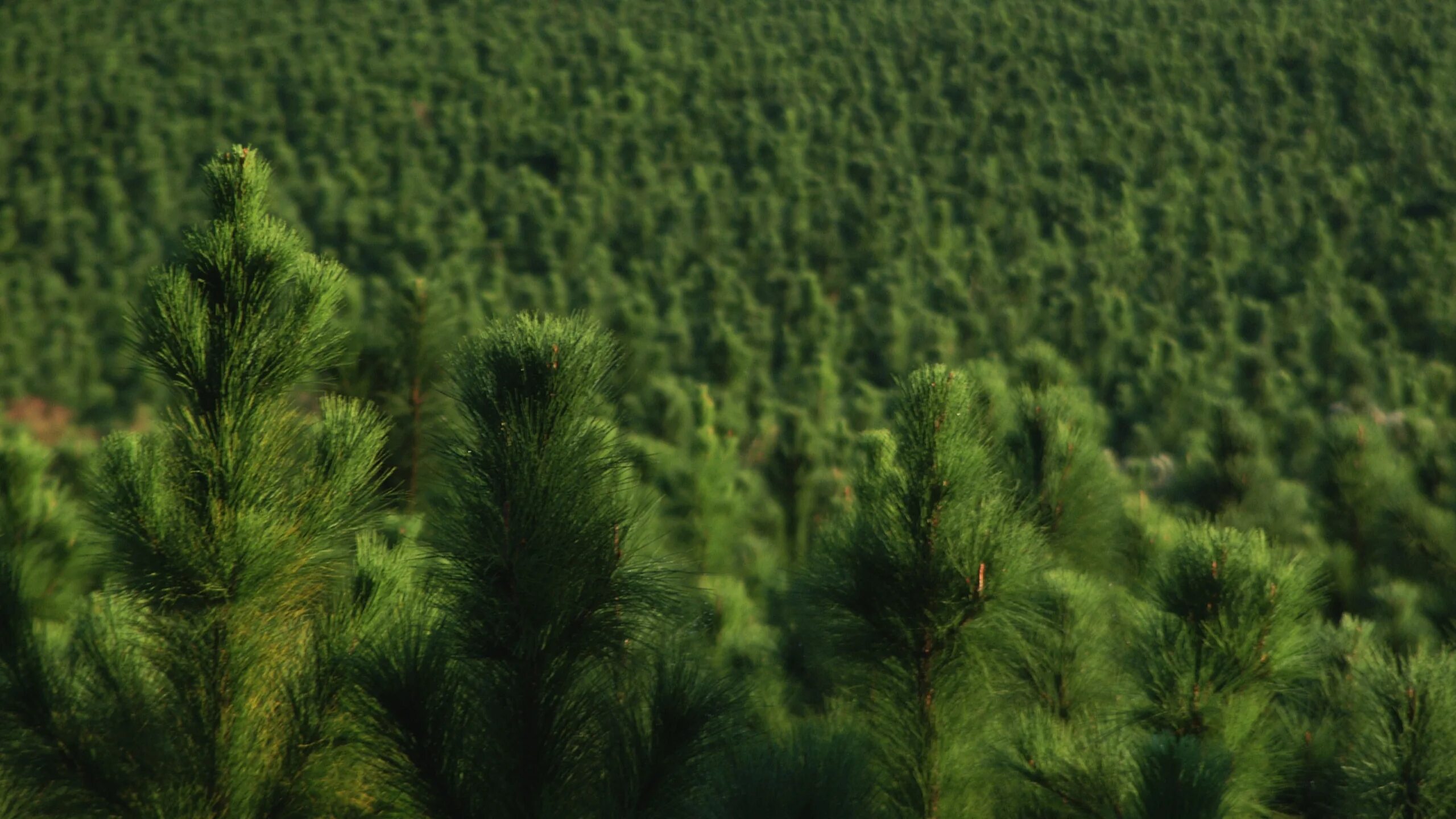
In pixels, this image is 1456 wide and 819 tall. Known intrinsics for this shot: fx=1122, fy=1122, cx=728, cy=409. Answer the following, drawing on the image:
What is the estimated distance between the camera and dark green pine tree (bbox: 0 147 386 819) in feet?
7.66

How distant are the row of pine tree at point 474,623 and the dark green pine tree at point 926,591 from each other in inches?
0.5

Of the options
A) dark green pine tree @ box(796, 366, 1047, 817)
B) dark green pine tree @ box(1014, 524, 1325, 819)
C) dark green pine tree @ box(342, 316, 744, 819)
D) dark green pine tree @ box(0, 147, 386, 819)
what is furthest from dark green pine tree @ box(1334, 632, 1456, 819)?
dark green pine tree @ box(0, 147, 386, 819)

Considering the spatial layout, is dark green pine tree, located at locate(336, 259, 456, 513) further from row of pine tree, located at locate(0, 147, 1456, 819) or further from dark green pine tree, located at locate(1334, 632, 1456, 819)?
dark green pine tree, located at locate(1334, 632, 1456, 819)

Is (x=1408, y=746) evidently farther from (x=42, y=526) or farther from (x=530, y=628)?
(x=42, y=526)

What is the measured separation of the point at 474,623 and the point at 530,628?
12 cm

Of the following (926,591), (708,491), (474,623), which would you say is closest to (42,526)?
(474,623)

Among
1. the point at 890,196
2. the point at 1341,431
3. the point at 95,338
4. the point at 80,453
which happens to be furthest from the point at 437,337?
the point at 890,196

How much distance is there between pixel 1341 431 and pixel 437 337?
234 inches

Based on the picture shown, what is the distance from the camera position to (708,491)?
8.39m

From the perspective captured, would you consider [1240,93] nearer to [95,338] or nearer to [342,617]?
[95,338]

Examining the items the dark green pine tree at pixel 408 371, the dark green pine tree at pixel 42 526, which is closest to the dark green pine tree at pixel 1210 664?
the dark green pine tree at pixel 408 371

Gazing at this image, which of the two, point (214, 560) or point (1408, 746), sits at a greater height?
point (214, 560)

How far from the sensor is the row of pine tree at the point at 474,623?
2340 mm

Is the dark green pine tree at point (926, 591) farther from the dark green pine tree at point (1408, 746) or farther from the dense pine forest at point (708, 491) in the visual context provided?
the dark green pine tree at point (1408, 746)
